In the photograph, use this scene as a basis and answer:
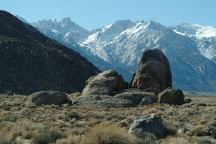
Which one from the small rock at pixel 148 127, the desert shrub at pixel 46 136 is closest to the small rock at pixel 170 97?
the small rock at pixel 148 127

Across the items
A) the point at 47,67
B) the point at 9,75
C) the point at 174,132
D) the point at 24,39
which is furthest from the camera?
the point at 24,39

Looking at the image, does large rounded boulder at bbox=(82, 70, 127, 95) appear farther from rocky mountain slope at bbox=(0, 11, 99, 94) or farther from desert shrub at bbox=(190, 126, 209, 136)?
rocky mountain slope at bbox=(0, 11, 99, 94)

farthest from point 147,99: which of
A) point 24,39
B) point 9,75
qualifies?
point 24,39

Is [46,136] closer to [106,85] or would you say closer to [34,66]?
[106,85]

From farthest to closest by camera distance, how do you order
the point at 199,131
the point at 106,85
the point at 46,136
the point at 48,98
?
the point at 106,85 → the point at 48,98 → the point at 199,131 → the point at 46,136

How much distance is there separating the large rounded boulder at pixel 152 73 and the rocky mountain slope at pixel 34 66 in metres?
32.1

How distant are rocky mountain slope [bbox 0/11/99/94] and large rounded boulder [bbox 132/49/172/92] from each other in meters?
32.1

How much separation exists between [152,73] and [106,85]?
667 cm

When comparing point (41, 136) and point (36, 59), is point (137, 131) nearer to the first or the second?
point (41, 136)

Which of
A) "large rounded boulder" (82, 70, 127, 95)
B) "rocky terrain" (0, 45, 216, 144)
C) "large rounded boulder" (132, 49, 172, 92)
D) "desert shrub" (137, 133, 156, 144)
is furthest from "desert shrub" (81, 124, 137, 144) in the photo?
"large rounded boulder" (132, 49, 172, 92)

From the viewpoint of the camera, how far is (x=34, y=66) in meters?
103

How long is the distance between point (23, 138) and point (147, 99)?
3237cm

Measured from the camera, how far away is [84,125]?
27844 millimetres

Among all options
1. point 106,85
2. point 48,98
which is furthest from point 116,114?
point 106,85
